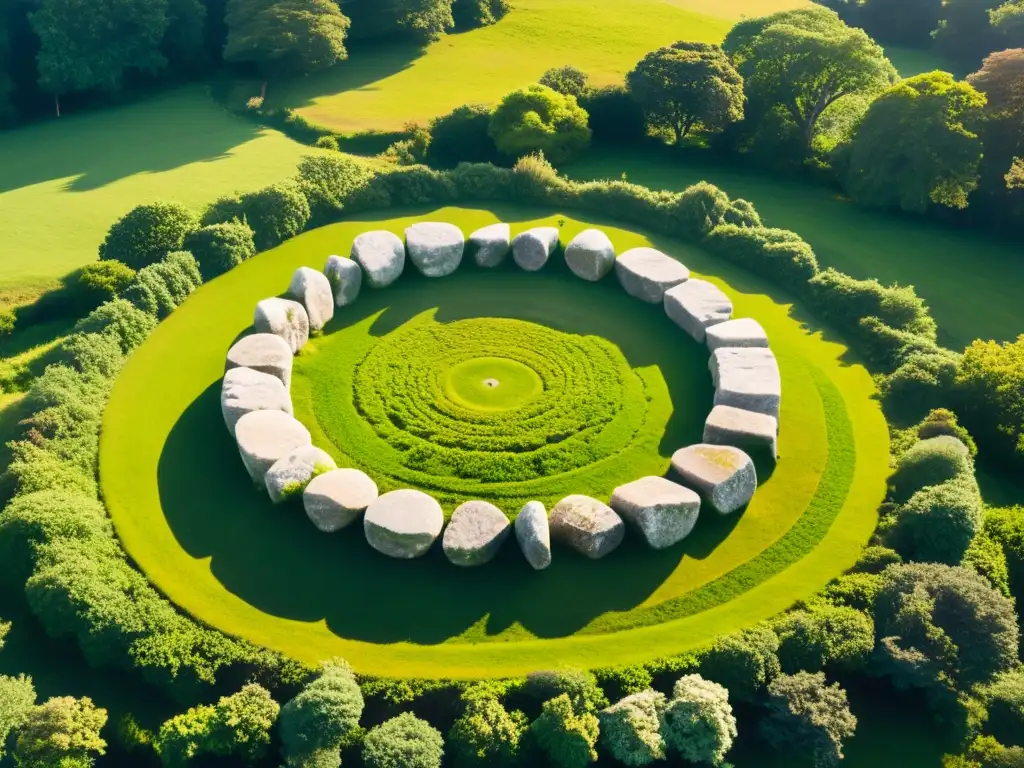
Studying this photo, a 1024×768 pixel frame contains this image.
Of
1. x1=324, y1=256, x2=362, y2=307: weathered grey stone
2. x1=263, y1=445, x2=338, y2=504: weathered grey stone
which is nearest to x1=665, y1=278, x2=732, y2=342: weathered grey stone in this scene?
x1=324, y1=256, x2=362, y2=307: weathered grey stone

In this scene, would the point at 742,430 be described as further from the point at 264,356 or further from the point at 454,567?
the point at 264,356

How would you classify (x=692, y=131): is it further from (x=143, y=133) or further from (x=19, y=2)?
(x=19, y=2)

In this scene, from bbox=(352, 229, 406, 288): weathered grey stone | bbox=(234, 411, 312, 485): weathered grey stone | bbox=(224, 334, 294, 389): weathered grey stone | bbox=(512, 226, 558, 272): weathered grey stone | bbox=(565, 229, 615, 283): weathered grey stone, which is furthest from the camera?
bbox=(512, 226, 558, 272): weathered grey stone

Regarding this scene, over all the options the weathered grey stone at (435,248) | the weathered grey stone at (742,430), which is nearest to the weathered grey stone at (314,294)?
the weathered grey stone at (435,248)

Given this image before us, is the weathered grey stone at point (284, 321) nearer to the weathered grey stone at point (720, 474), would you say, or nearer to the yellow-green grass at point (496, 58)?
the weathered grey stone at point (720, 474)

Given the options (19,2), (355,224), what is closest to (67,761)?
(355,224)

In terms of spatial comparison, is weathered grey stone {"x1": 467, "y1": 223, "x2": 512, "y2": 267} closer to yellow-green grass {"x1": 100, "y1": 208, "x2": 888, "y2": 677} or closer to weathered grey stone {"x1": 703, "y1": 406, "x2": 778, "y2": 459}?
yellow-green grass {"x1": 100, "y1": 208, "x2": 888, "y2": 677}

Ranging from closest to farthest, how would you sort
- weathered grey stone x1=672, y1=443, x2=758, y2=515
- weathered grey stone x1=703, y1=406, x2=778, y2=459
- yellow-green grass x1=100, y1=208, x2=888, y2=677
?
yellow-green grass x1=100, y1=208, x2=888, y2=677, weathered grey stone x1=672, y1=443, x2=758, y2=515, weathered grey stone x1=703, y1=406, x2=778, y2=459
